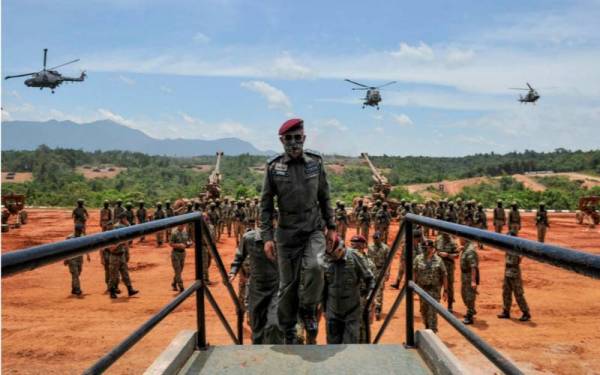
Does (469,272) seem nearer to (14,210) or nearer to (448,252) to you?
(448,252)

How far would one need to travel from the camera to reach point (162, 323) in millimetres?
9234

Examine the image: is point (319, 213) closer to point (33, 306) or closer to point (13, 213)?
point (33, 306)

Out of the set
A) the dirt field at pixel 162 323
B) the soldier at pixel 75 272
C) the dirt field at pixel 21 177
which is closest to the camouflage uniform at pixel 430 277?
the dirt field at pixel 162 323

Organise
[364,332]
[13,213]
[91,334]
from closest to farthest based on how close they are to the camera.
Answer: [364,332]
[91,334]
[13,213]

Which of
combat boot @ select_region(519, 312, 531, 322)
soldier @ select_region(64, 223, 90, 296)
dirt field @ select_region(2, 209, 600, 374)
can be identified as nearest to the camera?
dirt field @ select_region(2, 209, 600, 374)

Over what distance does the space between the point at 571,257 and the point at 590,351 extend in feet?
25.9

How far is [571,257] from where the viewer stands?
116 cm

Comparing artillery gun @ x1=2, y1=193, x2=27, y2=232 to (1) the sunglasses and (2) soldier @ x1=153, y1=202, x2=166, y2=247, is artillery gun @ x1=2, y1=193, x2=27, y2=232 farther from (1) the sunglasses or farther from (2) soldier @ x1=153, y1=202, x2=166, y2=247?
(1) the sunglasses

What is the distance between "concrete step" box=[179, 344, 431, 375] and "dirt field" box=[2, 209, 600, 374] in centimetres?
268

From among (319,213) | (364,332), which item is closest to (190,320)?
(364,332)

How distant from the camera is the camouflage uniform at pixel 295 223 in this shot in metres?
3.81

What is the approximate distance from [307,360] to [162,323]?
284 inches

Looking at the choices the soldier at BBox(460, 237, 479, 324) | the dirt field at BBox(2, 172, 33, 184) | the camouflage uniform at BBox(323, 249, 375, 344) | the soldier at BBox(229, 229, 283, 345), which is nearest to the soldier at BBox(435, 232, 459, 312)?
the soldier at BBox(460, 237, 479, 324)

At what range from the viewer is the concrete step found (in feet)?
8.41
